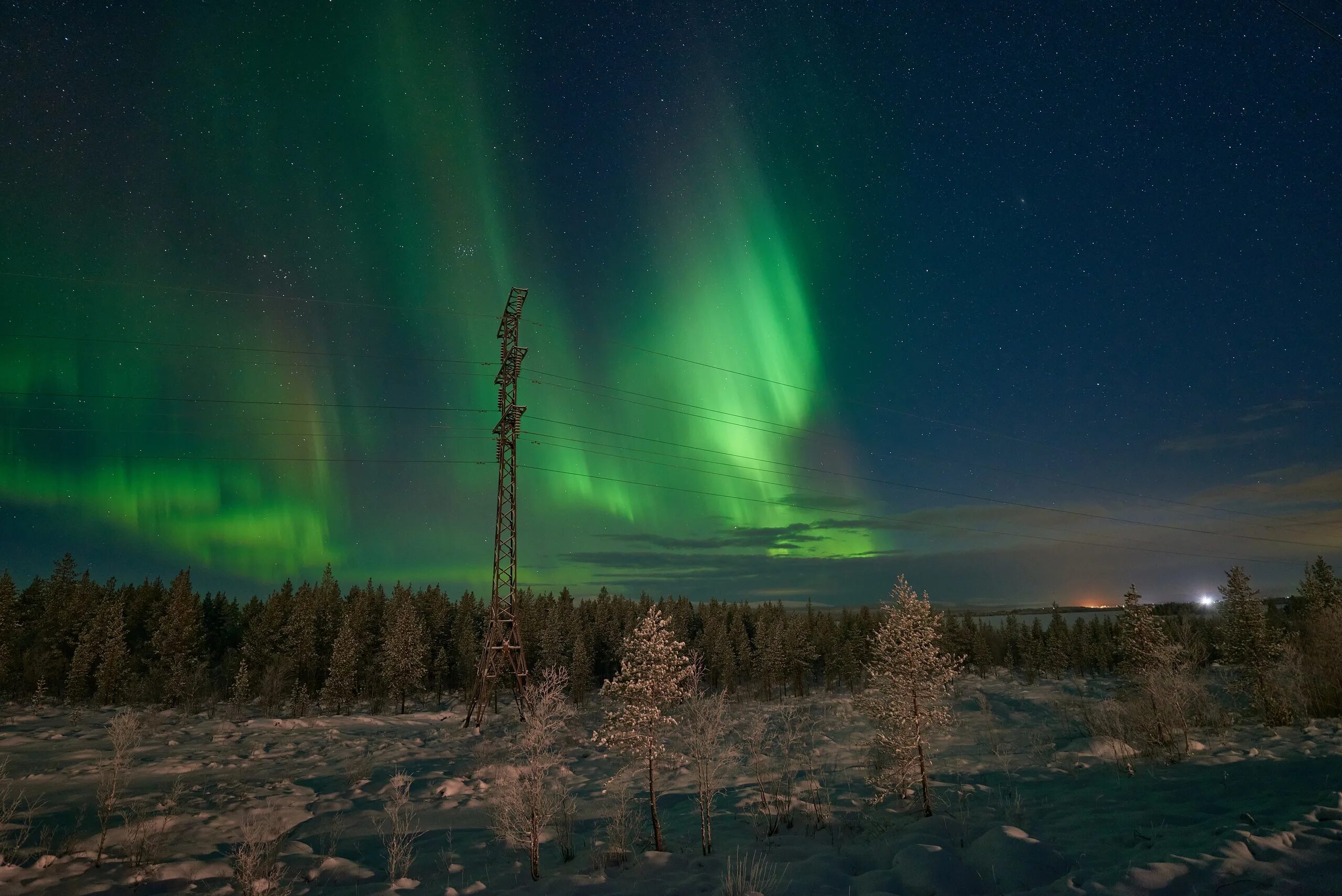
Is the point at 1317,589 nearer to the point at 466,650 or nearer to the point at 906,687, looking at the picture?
the point at 906,687

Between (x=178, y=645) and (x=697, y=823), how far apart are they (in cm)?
6621

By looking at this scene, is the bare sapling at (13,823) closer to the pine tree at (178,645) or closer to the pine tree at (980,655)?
the pine tree at (178,645)

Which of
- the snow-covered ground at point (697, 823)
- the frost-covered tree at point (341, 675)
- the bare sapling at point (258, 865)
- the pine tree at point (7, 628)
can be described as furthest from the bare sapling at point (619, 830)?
the pine tree at point (7, 628)

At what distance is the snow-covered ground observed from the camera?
16.2 metres

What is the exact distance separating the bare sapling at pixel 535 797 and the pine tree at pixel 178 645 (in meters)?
49.5

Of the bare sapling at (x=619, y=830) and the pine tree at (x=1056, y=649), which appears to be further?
the pine tree at (x=1056, y=649)

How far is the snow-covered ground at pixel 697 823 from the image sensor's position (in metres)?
16.2

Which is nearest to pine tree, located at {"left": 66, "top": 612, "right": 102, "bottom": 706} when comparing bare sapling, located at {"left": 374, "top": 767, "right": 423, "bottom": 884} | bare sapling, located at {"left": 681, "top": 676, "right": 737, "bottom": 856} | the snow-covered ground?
the snow-covered ground

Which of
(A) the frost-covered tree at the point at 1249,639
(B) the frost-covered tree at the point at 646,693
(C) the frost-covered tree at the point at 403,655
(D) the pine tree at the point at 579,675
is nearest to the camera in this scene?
(B) the frost-covered tree at the point at 646,693

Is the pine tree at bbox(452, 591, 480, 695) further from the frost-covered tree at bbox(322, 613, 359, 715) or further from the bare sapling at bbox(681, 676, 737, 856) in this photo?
the bare sapling at bbox(681, 676, 737, 856)

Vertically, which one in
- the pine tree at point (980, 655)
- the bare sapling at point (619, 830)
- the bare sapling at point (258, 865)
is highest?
the bare sapling at point (258, 865)

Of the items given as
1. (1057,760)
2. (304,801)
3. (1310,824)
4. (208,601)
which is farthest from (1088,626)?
(208,601)

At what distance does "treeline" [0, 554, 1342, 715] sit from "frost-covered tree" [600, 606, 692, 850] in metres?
12.5

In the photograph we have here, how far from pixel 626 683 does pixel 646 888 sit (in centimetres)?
746
